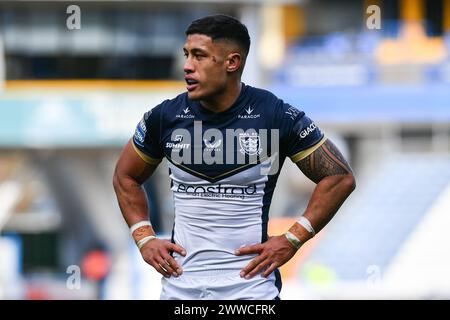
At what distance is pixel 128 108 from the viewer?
24.7 metres

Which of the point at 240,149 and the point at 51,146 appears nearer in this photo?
the point at 240,149

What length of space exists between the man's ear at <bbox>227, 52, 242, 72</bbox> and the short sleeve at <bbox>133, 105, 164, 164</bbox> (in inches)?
14.5

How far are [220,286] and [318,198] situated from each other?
0.54 m

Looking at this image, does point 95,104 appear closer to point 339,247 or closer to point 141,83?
point 141,83

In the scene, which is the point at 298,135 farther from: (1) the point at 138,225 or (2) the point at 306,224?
(1) the point at 138,225

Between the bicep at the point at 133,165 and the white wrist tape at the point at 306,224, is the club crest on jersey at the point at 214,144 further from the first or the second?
the white wrist tape at the point at 306,224

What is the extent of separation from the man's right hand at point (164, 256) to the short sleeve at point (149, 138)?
0.36 m

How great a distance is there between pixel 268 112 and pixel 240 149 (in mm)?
193

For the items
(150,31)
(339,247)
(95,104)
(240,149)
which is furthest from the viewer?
(150,31)

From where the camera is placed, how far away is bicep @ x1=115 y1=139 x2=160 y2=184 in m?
A: 4.98

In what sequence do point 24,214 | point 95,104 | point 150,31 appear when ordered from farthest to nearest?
point 24,214, point 150,31, point 95,104

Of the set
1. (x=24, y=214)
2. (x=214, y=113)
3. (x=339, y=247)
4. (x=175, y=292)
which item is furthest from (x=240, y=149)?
(x=24, y=214)

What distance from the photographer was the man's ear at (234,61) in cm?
475

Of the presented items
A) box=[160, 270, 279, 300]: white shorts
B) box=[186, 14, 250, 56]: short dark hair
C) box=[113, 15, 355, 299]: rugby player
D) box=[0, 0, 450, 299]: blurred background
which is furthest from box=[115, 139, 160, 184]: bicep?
box=[0, 0, 450, 299]: blurred background
